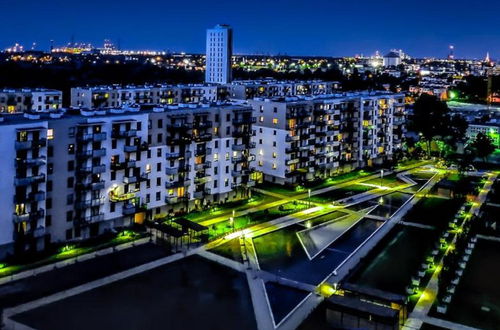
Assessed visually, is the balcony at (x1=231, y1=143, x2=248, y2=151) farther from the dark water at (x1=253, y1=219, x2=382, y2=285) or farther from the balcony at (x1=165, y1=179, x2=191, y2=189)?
the dark water at (x1=253, y1=219, x2=382, y2=285)

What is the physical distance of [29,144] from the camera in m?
46.7

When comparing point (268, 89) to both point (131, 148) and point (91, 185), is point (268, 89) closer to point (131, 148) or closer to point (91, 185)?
point (131, 148)

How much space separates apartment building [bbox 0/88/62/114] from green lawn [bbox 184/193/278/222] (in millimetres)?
43305

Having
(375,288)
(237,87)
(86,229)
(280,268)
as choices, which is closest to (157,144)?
(86,229)

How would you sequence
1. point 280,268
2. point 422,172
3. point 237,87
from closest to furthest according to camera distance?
point 280,268
point 422,172
point 237,87

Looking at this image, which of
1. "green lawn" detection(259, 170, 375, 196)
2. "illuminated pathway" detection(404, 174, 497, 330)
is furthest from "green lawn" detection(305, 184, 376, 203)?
"illuminated pathway" detection(404, 174, 497, 330)

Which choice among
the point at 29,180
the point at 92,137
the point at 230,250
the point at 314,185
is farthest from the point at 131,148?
the point at 314,185

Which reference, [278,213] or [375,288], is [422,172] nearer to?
[278,213]

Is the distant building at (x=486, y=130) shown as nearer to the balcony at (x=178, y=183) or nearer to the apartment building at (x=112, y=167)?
the apartment building at (x=112, y=167)

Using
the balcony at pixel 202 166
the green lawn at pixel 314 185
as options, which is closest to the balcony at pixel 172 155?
the balcony at pixel 202 166

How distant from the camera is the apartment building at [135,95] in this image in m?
101

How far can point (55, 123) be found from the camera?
49.1 meters

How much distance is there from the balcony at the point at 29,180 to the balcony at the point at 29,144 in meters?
2.59

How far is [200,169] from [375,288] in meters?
27.6
